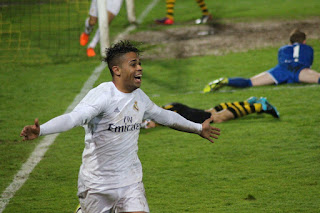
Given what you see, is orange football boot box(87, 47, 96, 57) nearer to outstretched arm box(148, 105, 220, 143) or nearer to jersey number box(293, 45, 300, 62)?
jersey number box(293, 45, 300, 62)

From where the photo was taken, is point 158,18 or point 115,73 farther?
point 158,18

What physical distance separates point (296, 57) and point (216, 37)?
3759 mm

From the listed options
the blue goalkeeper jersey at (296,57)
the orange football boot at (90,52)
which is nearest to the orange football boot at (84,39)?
the orange football boot at (90,52)

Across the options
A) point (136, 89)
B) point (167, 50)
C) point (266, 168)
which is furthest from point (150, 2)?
point (136, 89)

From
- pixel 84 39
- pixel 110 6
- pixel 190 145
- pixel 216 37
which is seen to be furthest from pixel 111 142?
pixel 216 37

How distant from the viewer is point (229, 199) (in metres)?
5.39

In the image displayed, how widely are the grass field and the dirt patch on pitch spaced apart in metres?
0.47

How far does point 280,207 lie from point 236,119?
2.82 metres

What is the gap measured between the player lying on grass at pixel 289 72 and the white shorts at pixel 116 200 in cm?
505

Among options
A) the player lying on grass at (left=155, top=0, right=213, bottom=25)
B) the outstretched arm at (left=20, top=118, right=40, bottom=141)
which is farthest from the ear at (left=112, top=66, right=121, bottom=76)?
the player lying on grass at (left=155, top=0, right=213, bottom=25)

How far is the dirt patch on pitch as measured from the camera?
11648mm

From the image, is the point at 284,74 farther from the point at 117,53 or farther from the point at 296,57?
the point at 117,53

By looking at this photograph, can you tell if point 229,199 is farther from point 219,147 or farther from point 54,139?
point 54,139

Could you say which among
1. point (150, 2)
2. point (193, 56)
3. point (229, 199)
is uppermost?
point (150, 2)
